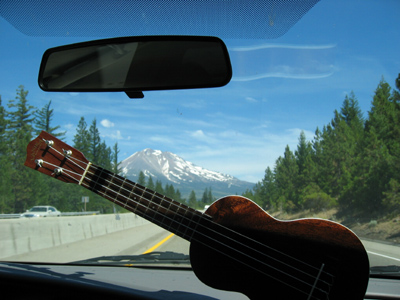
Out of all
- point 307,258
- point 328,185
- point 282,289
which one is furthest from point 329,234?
point 328,185

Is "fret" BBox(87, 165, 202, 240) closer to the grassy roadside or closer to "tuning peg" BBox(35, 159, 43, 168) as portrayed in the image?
"tuning peg" BBox(35, 159, 43, 168)

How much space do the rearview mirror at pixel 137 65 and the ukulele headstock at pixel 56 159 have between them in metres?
0.54

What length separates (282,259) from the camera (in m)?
2.41

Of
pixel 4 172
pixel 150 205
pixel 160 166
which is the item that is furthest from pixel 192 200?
pixel 150 205

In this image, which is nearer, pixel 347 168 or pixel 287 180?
pixel 287 180

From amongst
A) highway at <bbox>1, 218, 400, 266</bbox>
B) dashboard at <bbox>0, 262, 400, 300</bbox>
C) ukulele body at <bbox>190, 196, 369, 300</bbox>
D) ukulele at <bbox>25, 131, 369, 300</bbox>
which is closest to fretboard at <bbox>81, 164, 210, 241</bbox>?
ukulele at <bbox>25, 131, 369, 300</bbox>

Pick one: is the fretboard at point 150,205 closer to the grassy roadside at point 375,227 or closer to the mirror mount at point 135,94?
the mirror mount at point 135,94

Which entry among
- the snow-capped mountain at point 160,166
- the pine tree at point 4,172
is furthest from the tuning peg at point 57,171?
the pine tree at point 4,172

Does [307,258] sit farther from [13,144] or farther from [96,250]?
[96,250]

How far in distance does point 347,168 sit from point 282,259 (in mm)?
11874

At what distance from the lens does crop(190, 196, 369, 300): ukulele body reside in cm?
235

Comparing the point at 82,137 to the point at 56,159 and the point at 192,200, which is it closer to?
the point at 192,200

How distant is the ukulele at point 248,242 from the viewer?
2.36 meters

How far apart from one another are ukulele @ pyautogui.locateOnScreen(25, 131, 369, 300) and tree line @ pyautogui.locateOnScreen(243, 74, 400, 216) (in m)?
5.01
